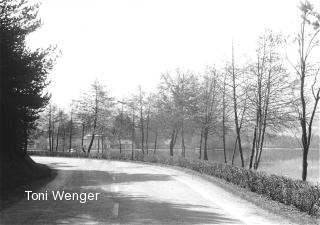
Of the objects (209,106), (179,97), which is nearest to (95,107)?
(179,97)

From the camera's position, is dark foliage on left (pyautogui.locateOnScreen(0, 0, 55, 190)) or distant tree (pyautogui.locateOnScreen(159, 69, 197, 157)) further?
distant tree (pyautogui.locateOnScreen(159, 69, 197, 157))

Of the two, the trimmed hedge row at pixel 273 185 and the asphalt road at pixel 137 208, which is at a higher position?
the trimmed hedge row at pixel 273 185

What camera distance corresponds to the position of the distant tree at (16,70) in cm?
1609

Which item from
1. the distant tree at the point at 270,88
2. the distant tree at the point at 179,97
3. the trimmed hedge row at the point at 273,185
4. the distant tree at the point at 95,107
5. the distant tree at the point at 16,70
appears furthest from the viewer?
the distant tree at the point at 95,107

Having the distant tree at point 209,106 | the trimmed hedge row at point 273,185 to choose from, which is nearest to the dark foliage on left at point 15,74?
the trimmed hedge row at point 273,185

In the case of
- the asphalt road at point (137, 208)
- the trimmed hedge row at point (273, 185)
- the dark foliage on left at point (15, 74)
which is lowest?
the asphalt road at point (137, 208)

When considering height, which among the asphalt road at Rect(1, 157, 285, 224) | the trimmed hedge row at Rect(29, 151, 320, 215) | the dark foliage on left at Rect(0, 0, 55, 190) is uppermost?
the dark foliage on left at Rect(0, 0, 55, 190)

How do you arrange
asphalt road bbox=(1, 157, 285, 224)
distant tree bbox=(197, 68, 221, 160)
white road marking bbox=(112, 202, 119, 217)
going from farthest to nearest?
distant tree bbox=(197, 68, 221, 160), white road marking bbox=(112, 202, 119, 217), asphalt road bbox=(1, 157, 285, 224)

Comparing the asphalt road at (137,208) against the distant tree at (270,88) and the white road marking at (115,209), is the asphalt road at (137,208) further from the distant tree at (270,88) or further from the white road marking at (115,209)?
the distant tree at (270,88)

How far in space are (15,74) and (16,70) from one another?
218 mm

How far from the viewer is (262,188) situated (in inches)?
594

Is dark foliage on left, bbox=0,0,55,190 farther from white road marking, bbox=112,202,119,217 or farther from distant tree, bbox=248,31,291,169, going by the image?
distant tree, bbox=248,31,291,169

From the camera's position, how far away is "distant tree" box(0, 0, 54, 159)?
634 inches

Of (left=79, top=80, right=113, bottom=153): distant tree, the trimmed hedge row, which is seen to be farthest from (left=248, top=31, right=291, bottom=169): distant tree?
(left=79, top=80, right=113, bottom=153): distant tree
